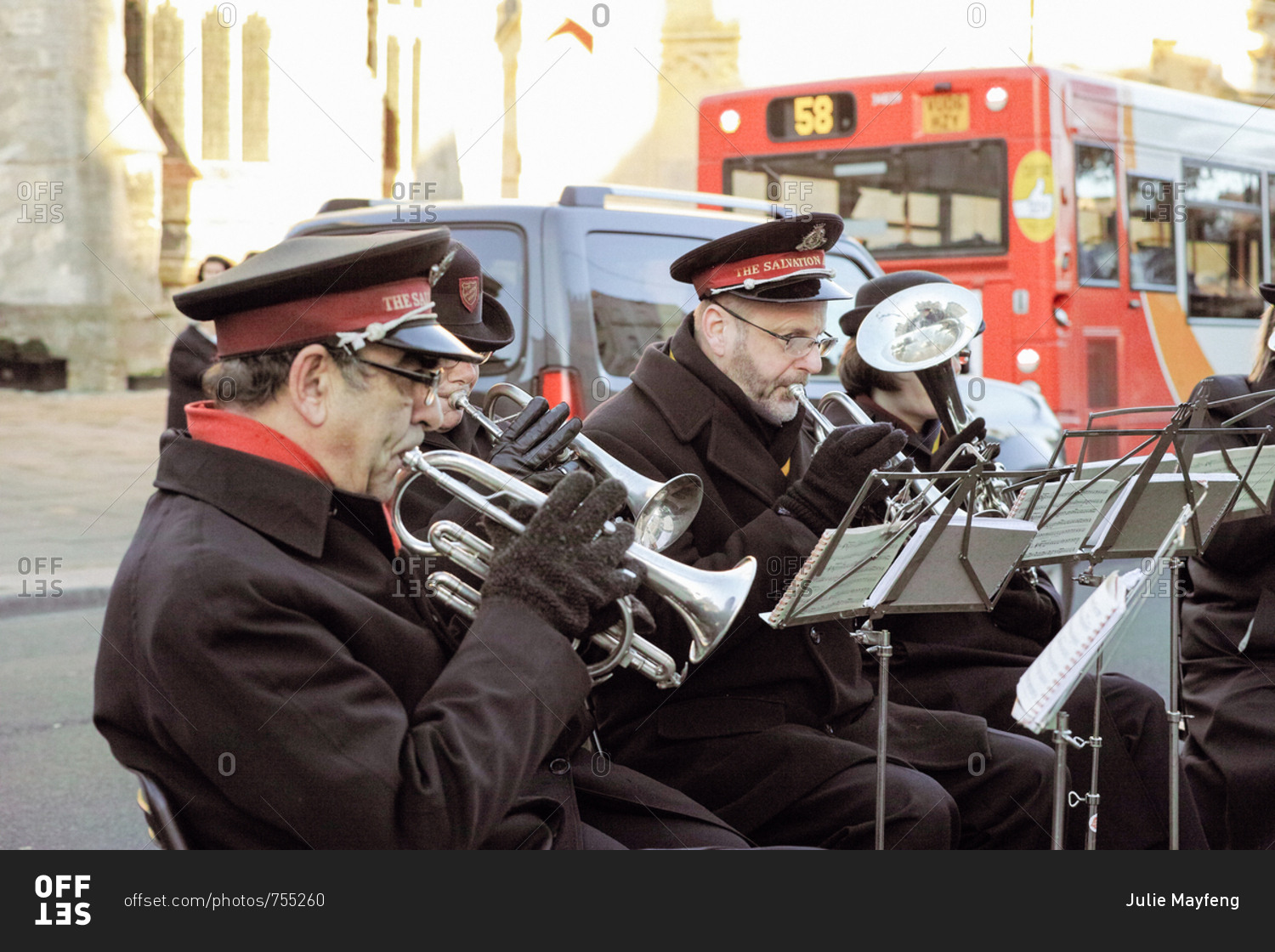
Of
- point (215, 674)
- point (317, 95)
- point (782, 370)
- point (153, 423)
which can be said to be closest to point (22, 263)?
point (153, 423)

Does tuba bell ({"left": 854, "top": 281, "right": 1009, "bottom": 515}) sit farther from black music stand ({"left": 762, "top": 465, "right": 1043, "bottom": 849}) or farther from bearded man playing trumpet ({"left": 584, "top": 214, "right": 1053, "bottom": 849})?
black music stand ({"left": 762, "top": 465, "right": 1043, "bottom": 849})

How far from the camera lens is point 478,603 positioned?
2.39 meters

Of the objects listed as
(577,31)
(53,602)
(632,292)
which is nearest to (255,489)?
(632,292)

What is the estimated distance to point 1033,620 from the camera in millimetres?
4027

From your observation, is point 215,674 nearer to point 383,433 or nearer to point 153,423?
point 383,433

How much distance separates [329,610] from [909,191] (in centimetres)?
959

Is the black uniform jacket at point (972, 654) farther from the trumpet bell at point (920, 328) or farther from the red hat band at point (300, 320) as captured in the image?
the red hat band at point (300, 320)

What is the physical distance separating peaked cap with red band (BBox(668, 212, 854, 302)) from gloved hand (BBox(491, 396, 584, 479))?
73cm

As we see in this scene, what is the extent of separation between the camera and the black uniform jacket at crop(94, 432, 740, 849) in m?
2.01

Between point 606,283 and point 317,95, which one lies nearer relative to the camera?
point 606,283

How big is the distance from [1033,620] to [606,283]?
3068 mm

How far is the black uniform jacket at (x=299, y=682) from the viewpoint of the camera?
2.01 meters

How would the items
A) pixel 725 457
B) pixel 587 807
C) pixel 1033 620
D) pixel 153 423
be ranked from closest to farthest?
pixel 587 807, pixel 725 457, pixel 1033 620, pixel 153 423

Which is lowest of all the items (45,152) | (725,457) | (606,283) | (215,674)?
(215,674)
